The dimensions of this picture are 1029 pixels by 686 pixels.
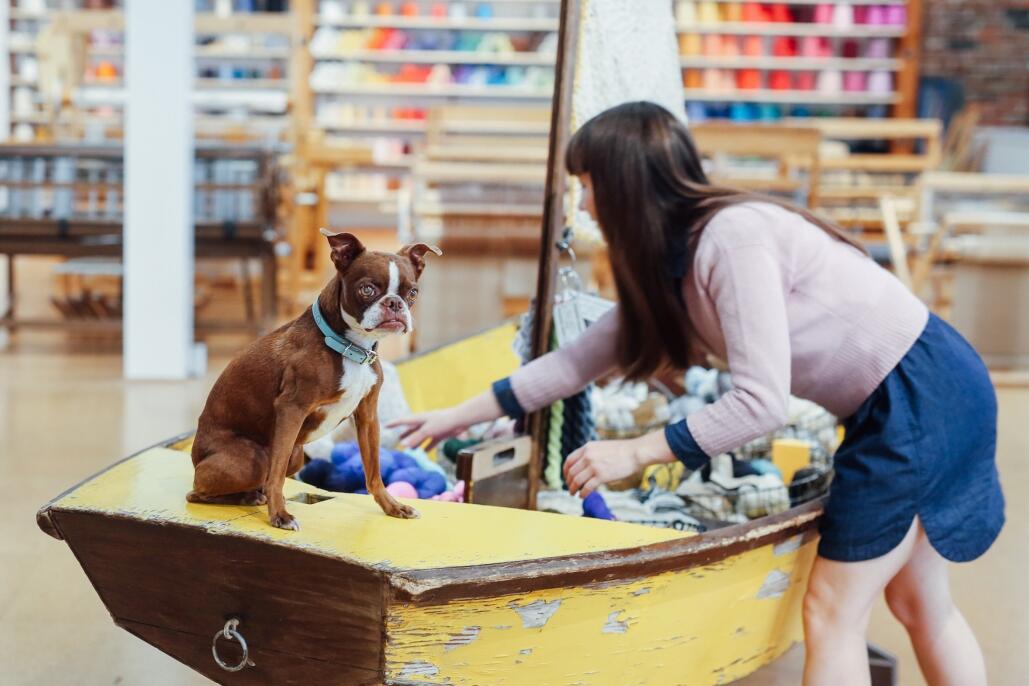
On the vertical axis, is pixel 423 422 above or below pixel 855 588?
above

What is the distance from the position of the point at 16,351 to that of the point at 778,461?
4072 mm

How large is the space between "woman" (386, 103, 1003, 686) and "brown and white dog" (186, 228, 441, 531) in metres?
0.39

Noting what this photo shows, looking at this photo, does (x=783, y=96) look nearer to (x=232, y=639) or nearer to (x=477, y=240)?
(x=477, y=240)

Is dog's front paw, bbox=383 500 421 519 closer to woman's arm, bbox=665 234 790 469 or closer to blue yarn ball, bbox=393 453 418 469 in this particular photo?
woman's arm, bbox=665 234 790 469

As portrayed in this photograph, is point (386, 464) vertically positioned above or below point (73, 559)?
above

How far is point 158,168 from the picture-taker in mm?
4883

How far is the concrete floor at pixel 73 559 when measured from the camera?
2.28m

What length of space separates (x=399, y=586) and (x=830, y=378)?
30.3 inches

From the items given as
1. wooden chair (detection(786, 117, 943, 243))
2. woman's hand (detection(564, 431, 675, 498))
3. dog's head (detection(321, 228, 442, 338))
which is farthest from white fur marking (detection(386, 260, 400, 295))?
wooden chair (detection(786, 117, 943, 243))

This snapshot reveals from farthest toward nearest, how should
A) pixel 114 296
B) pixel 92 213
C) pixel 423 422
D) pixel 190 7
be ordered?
pixel 114 296
pixel 92 213
pixel 190 7
pixel 423 422

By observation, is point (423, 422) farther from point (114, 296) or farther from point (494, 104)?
point (494, 104)

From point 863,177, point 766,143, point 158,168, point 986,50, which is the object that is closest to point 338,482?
point 158,168

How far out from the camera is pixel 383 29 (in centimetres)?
1092

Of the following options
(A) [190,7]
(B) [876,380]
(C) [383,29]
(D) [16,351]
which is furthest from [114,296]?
(B) [876,380]
